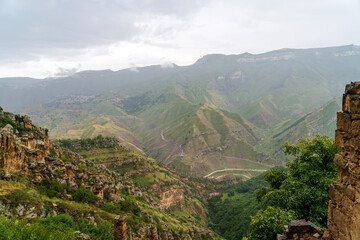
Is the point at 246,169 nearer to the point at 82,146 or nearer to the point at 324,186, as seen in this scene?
the point at 82,146

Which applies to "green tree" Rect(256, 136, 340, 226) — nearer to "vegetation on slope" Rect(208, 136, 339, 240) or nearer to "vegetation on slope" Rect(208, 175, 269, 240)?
"vegetation on slope" Rect(208, 136, 339, 240)

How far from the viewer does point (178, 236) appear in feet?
116

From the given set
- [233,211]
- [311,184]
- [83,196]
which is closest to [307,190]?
[311,184]

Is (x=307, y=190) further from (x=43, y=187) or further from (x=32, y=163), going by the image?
(x=32, y=163)

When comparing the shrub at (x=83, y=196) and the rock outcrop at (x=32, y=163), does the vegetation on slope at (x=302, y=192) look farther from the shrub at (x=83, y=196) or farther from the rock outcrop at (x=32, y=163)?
the rock outcrop at (x=32, y=163)

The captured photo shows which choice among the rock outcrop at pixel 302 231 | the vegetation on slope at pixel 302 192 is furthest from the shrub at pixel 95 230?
the rock outcrop at pixel 302 231

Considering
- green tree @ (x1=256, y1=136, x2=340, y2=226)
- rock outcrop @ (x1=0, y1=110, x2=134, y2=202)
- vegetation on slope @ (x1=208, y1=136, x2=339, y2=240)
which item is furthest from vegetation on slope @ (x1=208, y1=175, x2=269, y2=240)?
rock outcrop @ (x1=0, y1=110, x2=134, y2=202)

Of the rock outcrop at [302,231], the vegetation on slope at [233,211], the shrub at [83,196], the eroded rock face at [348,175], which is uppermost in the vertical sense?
the eroded rock face at [348,175]

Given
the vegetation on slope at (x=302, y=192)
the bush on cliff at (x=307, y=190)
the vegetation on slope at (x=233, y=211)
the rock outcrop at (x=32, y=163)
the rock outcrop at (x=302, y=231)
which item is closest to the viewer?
the rock outcrop at (x=302, y=231)

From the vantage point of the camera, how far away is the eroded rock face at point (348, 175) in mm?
7840

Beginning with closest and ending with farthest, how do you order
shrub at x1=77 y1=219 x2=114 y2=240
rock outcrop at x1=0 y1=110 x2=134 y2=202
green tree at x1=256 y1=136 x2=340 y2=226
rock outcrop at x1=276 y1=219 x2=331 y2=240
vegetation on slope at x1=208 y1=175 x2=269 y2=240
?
rock outcrop at x1=276 y1=219 x2=331 y2=240 → green tree at x1=256 y1=136 x2=340 y2=226 → shrub at x1=77 y1=219 x2=114 y2=240 → rock outcrop at x1=0 y1=110 x2=134 y2=202 → vegetation on slope at x1=208 y1=175 x2=269 y2=240

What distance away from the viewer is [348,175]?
840cm

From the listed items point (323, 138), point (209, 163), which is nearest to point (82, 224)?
point (323, 138)

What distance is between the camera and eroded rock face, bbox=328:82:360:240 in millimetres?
7840
